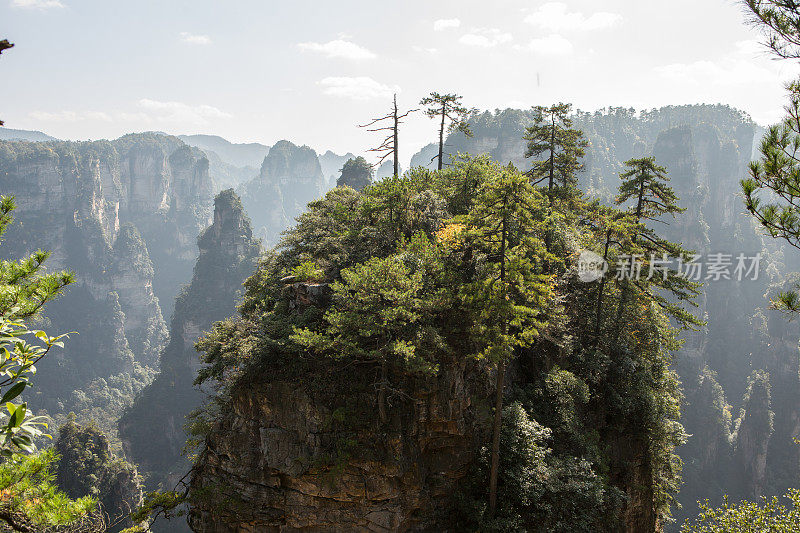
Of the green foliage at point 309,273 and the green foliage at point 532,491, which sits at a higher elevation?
the green foliage at point 309,273

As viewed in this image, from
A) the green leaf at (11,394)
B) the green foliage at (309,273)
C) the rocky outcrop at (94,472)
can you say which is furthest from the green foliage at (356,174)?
the green leaf at (11,394)

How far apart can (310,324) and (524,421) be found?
275 inches

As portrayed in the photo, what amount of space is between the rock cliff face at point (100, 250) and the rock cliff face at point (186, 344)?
18.1 m

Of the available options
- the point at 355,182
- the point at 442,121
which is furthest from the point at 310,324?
the point at 355,182

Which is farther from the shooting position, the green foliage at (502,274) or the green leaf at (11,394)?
the green foliage at (502,274)

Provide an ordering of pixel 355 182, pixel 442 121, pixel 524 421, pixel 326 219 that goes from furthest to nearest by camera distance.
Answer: pixel 355 182, pixel 442 121, pixel 326 219, pixel 524 421

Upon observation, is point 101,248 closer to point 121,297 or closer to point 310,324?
point 121,297

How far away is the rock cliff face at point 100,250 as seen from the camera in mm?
90438

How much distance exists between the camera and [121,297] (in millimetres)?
111625

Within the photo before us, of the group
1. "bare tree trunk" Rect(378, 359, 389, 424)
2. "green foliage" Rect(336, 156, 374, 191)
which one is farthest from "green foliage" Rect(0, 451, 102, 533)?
"green foliage" Rect(336, 156, 374, 191)

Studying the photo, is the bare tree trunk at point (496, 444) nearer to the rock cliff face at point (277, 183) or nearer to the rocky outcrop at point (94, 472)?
the rocky outcrop at point (94, 472)

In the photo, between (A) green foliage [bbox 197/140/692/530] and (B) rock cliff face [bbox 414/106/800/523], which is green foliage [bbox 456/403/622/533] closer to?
(A) green foliage [bbox 197/140/692/530]

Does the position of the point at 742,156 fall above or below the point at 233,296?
above

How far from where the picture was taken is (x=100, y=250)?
111m
